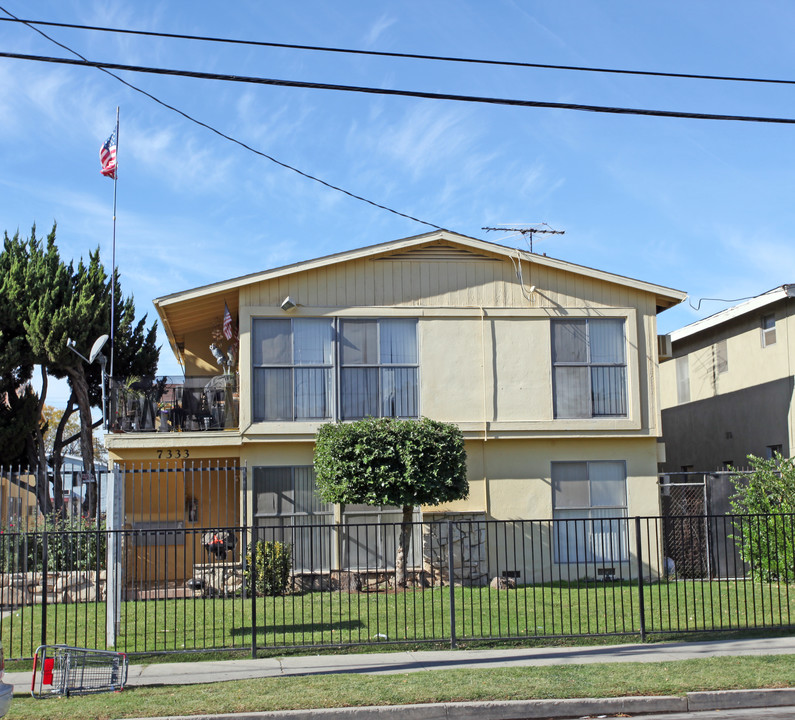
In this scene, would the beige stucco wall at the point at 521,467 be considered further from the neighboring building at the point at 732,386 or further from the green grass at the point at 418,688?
the green grass at the point at 418,688

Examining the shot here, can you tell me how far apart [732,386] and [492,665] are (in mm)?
14886

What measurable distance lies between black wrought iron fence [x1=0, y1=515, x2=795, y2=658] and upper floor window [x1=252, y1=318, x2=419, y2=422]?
2.54 metres

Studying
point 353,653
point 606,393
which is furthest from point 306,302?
point 353,653

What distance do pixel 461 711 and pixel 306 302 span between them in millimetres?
11516

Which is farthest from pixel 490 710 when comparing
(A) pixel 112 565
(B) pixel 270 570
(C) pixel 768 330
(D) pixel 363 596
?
(C) pixel 768 330

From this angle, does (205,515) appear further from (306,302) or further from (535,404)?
(535,404)

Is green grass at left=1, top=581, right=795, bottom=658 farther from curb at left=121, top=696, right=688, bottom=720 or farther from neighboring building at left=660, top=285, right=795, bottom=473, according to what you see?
neighboring building at left=660, top=285, right=795, bottom=473

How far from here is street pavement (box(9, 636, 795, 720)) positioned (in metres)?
9.02

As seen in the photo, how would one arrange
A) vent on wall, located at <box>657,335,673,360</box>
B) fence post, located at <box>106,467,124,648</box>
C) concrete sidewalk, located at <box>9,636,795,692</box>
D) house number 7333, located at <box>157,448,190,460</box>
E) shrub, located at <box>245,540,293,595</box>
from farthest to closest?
vent on wall, located at <box>657,335,673,360</box>
house number 7333, located at <box>157,448,190,460</box>
shrub, located at <box>245,540,293,595</box>
fence post, located at <box>106,467,124,648</box>
concrete sidewalk, located at <box>9,636,795,692</box>

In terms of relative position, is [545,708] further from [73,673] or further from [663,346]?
[663,346]

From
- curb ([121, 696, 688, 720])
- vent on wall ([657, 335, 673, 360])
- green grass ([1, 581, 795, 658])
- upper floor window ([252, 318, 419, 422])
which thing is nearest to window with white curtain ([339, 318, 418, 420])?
upper floor window ([252, 318, 419, 422])

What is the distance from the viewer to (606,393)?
19812mm

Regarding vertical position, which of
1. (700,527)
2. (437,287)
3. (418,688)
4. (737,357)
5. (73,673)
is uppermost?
(437,287)

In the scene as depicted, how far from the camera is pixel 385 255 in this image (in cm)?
1961
